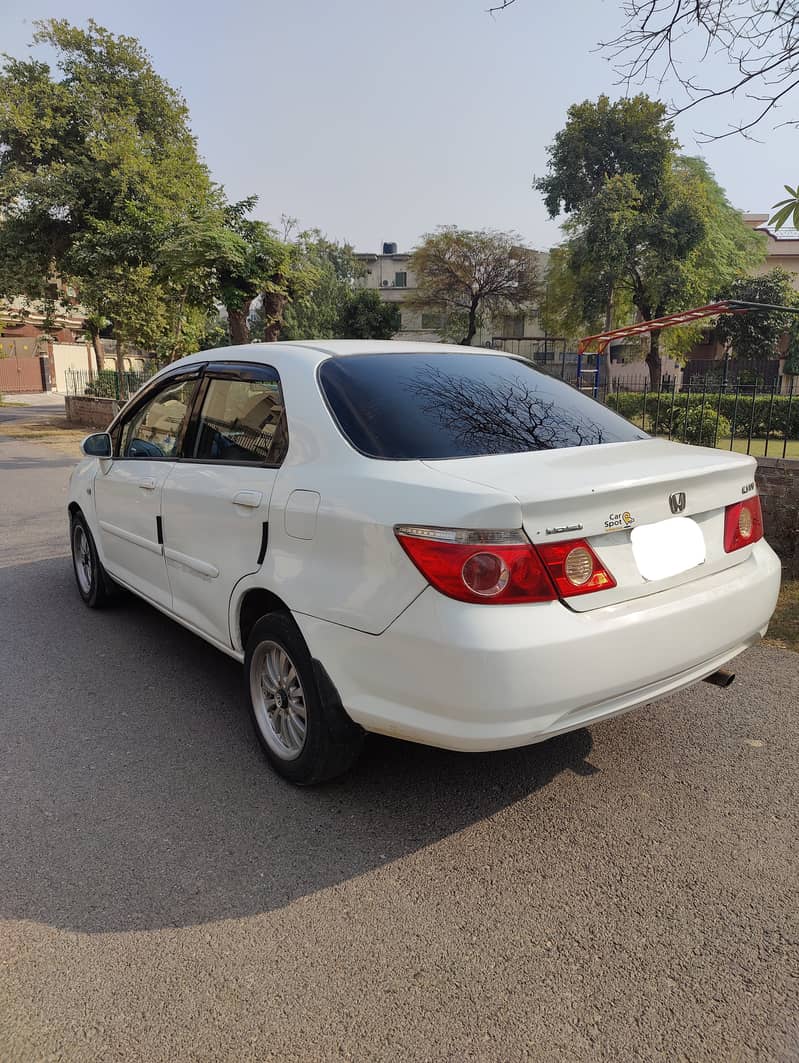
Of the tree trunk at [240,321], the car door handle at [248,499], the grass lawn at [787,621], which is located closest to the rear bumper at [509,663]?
the car door handle at [248,499]

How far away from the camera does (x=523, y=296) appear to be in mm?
50562

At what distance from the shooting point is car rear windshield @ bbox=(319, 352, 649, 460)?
9.08ft

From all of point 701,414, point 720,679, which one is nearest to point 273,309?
point 701,414

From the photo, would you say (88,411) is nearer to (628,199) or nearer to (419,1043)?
(419,1043)

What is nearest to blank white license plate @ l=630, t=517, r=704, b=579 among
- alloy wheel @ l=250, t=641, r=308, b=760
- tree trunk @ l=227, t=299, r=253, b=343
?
alloy wheel @ l=250, t=641, r=308, b=760

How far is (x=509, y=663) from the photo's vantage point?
7.30 feet

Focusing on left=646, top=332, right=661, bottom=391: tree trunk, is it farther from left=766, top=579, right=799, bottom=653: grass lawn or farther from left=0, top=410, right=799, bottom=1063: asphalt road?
left=0, top=410, right=799, bottom=1063: asphalt road

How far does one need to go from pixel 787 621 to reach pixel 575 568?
3.36 metres

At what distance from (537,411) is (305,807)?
6.02ft

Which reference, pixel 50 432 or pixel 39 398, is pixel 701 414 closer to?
pixel 50 432

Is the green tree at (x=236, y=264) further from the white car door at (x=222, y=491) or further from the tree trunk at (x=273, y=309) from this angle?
the white car door at (x=222, y=491)

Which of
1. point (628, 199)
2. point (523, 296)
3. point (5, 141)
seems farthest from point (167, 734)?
point (523, 296)

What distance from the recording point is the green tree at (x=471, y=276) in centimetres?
4975

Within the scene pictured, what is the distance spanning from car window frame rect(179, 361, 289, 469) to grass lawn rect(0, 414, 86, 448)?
1306 cm
